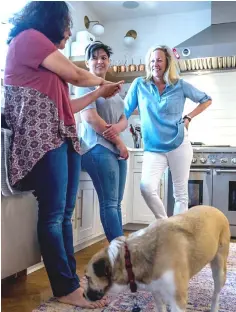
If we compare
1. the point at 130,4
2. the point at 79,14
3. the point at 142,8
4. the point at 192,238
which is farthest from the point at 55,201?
the point at 142,8

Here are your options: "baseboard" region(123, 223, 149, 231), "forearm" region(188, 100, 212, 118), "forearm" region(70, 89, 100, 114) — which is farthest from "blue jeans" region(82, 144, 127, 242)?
"baseboard" region(123, 223, 149, 231)

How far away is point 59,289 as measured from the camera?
1.56 meters

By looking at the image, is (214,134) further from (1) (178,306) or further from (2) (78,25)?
(1) (178,306)

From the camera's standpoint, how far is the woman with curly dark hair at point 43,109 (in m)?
1.38

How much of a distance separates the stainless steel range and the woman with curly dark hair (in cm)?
245

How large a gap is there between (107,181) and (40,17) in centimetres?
84

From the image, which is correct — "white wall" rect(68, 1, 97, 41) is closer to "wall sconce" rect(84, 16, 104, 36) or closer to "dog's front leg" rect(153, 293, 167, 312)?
"wall sconce" rect(84, 16, 104, 36)

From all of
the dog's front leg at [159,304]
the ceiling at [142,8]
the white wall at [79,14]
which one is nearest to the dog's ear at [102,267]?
the dog's front leg at [159,304]

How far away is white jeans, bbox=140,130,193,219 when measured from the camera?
6.92ft

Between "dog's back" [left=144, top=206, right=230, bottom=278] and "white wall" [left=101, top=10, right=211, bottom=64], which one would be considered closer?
"dog's back" [left=144, top=206, right=230, bottom=278]

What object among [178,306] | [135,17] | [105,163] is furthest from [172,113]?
[135,17]

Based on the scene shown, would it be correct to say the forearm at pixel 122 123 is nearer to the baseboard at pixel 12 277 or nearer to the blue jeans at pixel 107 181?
the blue jeans at pixel 107 181

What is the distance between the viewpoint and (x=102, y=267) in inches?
44.4

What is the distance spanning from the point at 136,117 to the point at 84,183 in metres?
2.16
